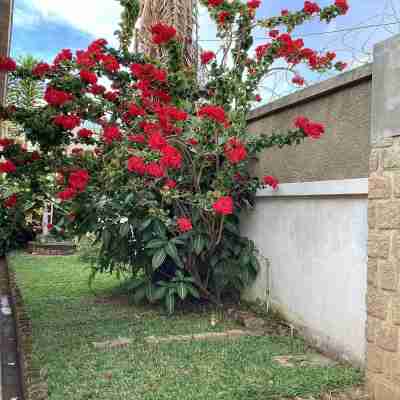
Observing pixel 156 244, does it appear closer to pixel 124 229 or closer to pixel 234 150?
pixel 124 229

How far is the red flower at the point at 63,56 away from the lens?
4406 millimetres

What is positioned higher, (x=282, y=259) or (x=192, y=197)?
(x=192, y=197)

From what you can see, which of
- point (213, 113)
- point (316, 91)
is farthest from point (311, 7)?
point (213, 113)

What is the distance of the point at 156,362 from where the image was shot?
3326 mm

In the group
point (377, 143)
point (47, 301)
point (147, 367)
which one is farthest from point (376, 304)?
point (47, 301)

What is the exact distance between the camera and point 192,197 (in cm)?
435

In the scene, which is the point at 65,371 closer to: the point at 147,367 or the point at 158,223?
the point at 147,367

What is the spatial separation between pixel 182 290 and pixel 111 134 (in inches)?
64.2

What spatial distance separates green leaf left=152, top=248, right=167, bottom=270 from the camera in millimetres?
4377

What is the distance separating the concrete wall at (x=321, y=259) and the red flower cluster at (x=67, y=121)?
1917mm

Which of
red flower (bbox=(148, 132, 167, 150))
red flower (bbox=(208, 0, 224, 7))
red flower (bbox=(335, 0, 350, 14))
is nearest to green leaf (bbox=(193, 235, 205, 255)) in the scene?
red flower (bbox=(148, 132, 167, 150))

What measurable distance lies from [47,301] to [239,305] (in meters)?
2.17

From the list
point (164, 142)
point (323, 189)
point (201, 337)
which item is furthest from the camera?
point (201, 337)

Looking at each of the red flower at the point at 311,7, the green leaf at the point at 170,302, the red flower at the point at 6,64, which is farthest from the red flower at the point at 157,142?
the red flower at the point at 311,7
